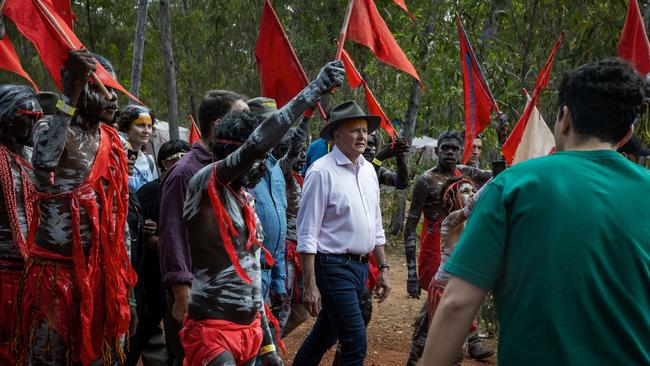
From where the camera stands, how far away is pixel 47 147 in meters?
4.03

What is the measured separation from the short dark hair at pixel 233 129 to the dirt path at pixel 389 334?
379cm

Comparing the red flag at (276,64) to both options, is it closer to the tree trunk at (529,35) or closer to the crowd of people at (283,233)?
the crowd of people at (283,233)

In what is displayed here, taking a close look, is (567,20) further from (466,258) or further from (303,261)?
(466,258)

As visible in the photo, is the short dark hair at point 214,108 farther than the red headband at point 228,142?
Yes

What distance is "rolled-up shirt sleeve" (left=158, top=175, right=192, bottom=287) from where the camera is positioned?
4.38 meters

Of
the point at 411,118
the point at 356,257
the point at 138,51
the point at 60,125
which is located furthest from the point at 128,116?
the point at 411,118

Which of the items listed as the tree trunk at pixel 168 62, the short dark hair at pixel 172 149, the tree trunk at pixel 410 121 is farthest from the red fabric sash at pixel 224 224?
the tree trunk at pixel 168 62

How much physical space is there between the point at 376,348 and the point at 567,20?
426 centimetres

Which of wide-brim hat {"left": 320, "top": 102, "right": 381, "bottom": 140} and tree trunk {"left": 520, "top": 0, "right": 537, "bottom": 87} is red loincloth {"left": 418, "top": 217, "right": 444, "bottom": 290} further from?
tree trunk {"left": 520, "top": 0, "right": 537, "bottom": 87}

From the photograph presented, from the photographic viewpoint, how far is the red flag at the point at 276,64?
6332mm

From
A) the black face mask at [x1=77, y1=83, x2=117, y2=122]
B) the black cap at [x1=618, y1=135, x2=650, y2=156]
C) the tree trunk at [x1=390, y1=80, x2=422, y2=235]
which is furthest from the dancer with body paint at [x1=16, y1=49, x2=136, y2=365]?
the tree trunk at [x1=390, y1=80, x2=422, y2=235]

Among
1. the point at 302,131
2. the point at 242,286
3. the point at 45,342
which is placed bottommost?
the point at 45,342

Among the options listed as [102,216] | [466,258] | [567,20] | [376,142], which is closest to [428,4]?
[567,20]

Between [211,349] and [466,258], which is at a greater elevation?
[466,258]
